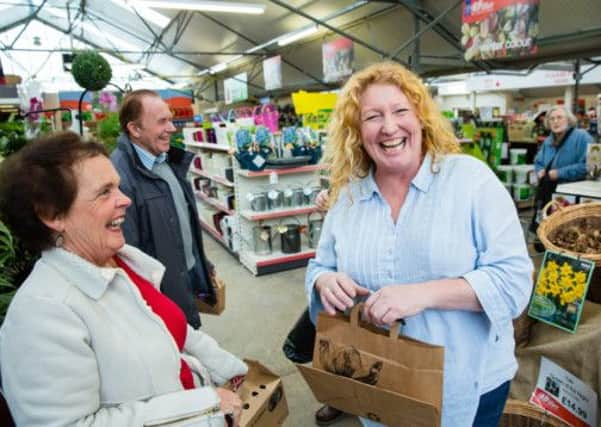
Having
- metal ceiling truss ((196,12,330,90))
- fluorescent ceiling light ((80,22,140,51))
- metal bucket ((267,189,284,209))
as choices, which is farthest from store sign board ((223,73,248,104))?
fluorescent ceiling light ((80,22,140,51))

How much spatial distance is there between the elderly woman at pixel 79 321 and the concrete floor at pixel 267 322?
1.72 m

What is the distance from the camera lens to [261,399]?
4.43ft

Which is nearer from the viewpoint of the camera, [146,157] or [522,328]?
[522,328]

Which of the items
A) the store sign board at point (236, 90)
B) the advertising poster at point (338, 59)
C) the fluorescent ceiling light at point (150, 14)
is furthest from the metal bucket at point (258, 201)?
the fluorescent ceiling light at point (150, 14)

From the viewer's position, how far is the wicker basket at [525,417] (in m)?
1.96

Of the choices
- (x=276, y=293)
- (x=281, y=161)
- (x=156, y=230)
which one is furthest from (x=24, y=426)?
(x=281, y=161)

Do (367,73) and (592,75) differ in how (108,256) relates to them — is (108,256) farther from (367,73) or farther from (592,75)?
(592,75)

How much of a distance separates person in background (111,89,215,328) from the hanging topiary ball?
42 cm

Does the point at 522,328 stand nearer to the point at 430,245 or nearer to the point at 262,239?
the point at 430,245

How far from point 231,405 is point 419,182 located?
81cm

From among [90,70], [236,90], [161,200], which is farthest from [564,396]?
[236,90]

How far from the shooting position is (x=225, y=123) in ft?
20.3

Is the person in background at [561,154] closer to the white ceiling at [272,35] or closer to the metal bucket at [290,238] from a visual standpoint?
the metal bucket at [290,238]

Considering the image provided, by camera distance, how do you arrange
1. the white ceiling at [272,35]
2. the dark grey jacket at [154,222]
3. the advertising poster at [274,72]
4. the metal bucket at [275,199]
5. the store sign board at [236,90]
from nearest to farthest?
the dark grey jacket at [154,222]
the metal bucket at [275,199]
the white ceiling at [272,35]
the advertising poster at [274,72]
the store sign board at [236,90]
